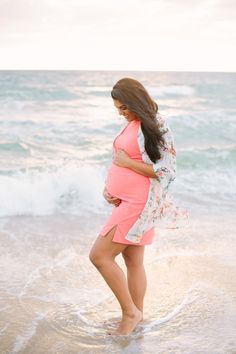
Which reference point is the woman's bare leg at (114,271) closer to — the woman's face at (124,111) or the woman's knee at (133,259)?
the woman's knee at (133,259)

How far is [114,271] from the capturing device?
12.6ft

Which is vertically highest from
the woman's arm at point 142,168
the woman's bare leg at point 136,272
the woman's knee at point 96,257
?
the woman's arm at point 142,168

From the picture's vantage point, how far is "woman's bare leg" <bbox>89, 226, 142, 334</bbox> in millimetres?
3791

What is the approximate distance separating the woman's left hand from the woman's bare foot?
1.05m

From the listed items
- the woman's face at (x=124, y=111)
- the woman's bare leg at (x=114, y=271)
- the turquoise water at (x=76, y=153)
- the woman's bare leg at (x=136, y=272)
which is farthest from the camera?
the turquoise water at (x=76, y=153)

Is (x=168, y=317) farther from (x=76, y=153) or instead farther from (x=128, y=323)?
(x=76, y=153)

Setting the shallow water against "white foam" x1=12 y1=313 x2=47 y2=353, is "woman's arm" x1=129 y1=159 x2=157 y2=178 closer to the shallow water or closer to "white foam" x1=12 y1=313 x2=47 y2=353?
the shallow water

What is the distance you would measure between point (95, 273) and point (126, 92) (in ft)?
6.89

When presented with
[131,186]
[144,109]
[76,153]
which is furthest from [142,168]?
[76,153]

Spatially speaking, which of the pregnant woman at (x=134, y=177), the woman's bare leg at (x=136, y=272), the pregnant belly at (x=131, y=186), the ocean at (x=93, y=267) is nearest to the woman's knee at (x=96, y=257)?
the pregnant woman at (x=134, y=177)

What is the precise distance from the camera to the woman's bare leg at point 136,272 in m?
4.03

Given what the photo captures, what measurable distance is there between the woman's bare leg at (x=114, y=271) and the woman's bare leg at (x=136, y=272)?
5.6 inches

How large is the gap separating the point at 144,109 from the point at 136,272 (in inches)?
46.9

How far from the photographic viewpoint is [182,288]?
4816 millimetres
